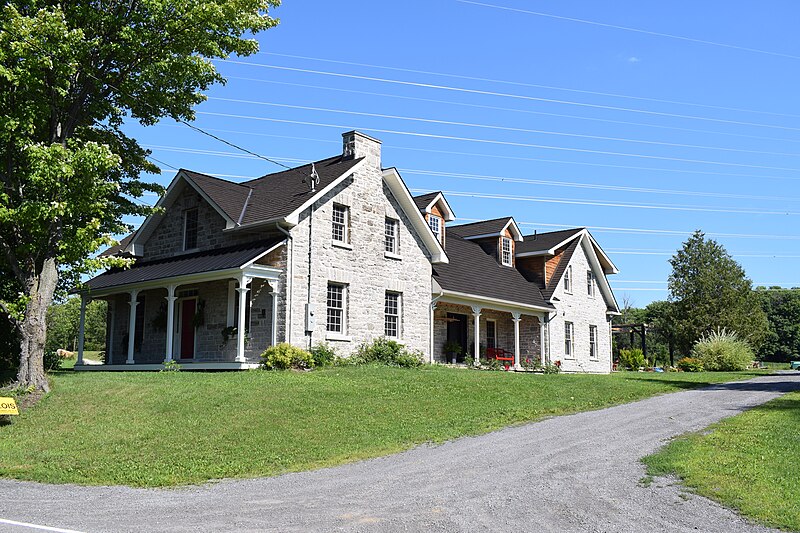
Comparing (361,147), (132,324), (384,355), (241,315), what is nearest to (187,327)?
(132,324)

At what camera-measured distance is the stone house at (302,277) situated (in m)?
23.5

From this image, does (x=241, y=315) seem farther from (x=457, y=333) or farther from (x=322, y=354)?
(x=457, y=333)

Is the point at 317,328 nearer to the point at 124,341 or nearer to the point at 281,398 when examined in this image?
the point at 281,398

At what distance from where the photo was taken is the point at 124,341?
93.5ft

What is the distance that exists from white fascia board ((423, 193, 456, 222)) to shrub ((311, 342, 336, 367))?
9030 millimetres

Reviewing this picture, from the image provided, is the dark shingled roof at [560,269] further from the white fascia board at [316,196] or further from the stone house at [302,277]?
the white fascia board at [316,196]

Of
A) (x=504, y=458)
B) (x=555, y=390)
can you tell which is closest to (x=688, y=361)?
(x=555, y=390)

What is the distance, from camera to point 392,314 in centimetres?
2695

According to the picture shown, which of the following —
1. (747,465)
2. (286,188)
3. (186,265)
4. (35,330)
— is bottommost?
(747,465)

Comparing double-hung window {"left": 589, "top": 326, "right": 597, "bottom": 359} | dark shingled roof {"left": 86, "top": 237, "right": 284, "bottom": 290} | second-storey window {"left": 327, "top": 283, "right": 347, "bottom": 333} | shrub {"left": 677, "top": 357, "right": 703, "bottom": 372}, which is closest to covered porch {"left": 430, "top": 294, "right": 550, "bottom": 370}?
second-storey window {"left": 327, "top": 283, "right": 347, "bottom": 333}

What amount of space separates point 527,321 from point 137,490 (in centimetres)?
2618

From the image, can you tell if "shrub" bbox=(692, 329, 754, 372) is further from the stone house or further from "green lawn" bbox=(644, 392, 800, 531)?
"green lawn" bbox=(644, 392, 800, 531)

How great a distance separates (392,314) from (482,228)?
11369mm

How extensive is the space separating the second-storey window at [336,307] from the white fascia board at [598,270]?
16.9 metres
